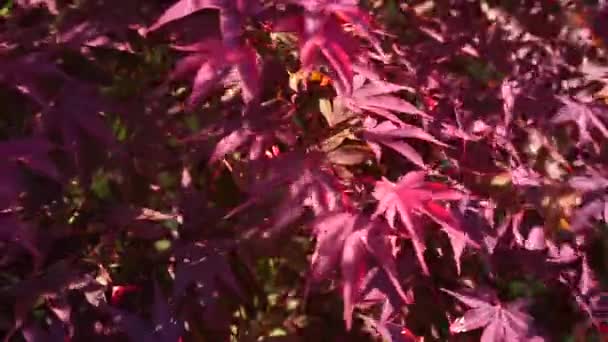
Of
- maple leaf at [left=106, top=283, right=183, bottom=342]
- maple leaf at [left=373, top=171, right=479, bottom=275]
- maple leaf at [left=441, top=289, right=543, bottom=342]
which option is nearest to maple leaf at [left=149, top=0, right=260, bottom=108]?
maple leaf at [left=373, top=171, right=479, bottom=275]

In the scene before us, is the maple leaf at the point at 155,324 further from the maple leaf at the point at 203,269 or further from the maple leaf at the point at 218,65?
the maple leaf at the point at 218,65

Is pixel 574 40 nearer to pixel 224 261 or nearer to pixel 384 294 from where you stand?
pixel 384 294

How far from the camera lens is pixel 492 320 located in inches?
70.1

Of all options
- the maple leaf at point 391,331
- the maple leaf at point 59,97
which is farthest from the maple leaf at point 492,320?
the maple leaf at point 59,97

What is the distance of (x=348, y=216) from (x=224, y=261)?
0.26 metres

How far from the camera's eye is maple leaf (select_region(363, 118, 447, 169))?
1541 millimetres

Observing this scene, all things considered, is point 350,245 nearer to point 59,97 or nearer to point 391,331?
point 391,331

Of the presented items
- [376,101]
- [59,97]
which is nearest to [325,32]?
[376,101]

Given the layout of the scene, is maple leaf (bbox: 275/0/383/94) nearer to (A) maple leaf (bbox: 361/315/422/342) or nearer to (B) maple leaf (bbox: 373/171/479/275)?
(B) maple leaf (bbox: 373/171/479/275)

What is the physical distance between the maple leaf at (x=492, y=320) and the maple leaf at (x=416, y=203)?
12.6 inches

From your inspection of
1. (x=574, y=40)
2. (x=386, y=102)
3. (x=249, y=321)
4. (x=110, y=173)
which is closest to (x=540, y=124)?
(x=574, y=40)

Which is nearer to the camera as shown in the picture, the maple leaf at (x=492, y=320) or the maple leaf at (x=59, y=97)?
the maple leaf at (x=59, y=97)

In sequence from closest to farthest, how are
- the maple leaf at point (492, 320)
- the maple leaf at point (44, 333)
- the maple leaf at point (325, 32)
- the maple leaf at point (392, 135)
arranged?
the maple leaf at point (325, 32)
the maple leaf at point (44, 333)
the maple leaf at point (392, 135)
the maple leaf at point (492, 320)

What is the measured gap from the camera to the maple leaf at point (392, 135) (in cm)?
154
